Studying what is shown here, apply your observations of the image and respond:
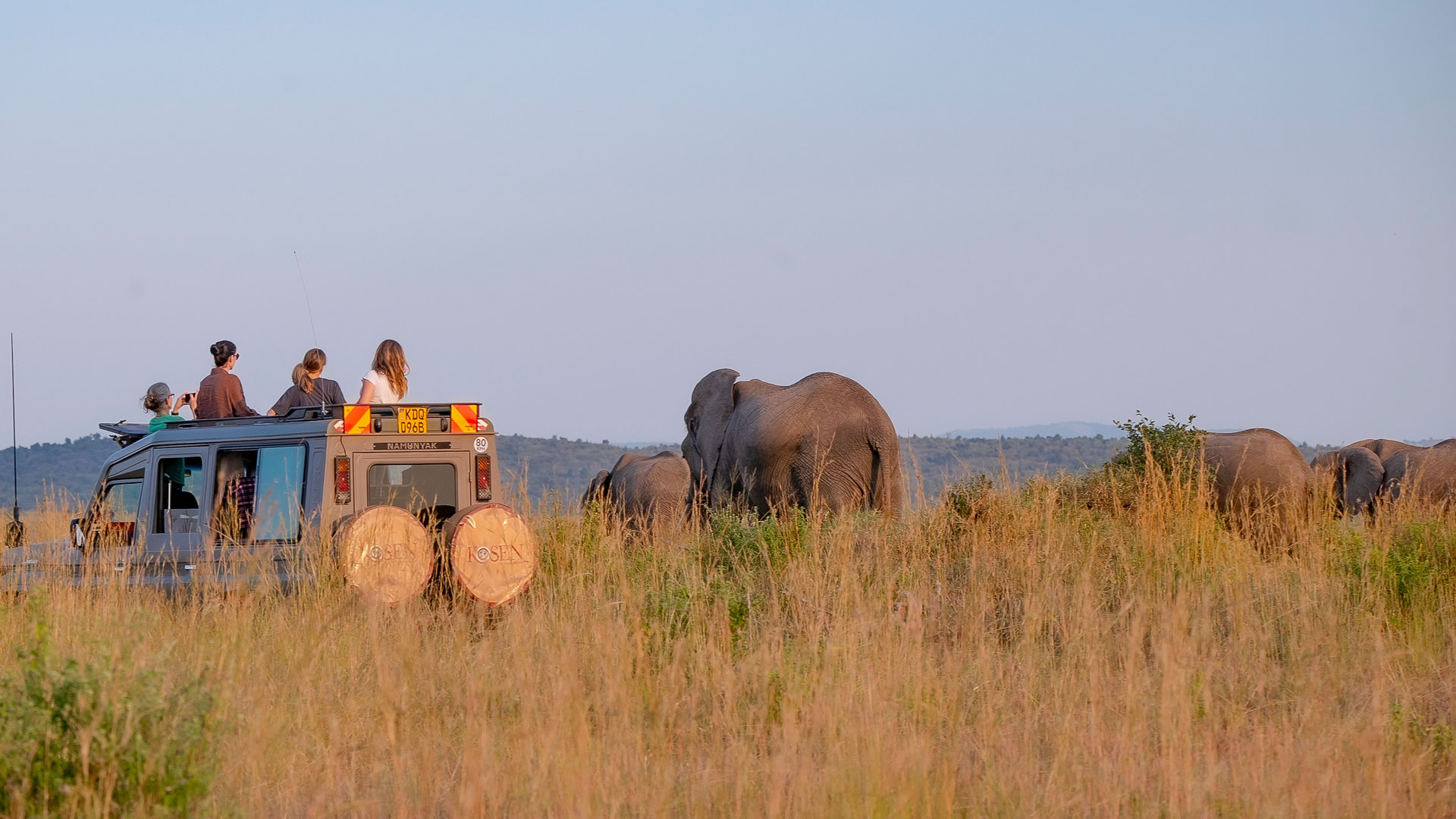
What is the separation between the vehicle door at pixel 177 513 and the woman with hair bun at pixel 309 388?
3.91 ft

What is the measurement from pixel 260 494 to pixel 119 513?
1.27m

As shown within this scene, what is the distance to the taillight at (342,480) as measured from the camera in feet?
24.4

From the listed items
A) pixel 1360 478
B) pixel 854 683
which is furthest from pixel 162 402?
pixel 1360 478

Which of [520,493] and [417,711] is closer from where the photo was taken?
[417,711]

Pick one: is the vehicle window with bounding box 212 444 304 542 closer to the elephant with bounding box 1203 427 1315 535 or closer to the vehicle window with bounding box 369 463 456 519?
the vehicle window with bounding box 369 463 456 519

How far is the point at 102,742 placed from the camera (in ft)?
13.5

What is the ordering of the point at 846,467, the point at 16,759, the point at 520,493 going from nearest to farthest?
the point at 16,759
the point at 520,493
the point at 846,467

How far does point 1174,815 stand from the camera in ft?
14.1

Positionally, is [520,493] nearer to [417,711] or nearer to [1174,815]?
[417,711]

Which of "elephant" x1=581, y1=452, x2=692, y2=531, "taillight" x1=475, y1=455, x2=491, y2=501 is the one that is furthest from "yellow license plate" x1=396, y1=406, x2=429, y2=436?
"elephant" x1=581, y1=452, x2=692, y2=531

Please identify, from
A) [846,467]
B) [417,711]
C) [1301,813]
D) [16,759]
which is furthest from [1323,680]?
[846,467]

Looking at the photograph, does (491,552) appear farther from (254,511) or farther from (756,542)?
(756,542)

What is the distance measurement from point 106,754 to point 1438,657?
20.6 ft

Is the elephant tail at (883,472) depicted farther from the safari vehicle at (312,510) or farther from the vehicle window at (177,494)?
the vehicle window at (177,494)
